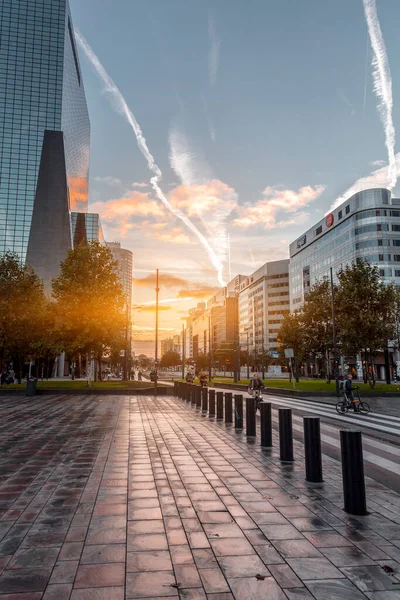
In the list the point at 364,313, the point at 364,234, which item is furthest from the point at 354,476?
the point at 364,234

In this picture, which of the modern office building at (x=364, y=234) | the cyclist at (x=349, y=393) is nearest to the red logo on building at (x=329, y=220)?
the modern office building at (x=364, y=234)

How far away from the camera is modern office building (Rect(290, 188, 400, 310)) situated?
7000 centimetres

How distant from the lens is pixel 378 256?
6988 centimetres

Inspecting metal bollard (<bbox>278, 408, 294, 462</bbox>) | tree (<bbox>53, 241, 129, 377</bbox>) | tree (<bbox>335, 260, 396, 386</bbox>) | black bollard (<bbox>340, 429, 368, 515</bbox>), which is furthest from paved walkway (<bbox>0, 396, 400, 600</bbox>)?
tree (<bbox>335, 260, 396, 386</bbox>)

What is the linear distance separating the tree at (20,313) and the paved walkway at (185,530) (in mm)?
27391

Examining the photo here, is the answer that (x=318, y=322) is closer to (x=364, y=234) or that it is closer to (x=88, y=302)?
(x=88, y=302)

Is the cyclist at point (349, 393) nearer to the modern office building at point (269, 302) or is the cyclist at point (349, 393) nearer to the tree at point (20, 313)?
the tree at point (20, 313)

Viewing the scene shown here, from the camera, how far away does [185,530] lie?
4.59 meters

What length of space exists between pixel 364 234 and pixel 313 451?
71.7m

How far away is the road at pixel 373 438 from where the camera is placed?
7.38m

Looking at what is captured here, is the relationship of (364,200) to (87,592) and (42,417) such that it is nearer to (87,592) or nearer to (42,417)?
(42,417)

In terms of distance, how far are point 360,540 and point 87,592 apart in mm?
2777

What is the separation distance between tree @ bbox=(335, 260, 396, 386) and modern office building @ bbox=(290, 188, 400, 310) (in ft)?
124

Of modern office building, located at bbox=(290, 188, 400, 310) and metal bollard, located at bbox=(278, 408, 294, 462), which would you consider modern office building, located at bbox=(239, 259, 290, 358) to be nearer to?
modern office building, located at bbox=(290, 188, 400, 310)
